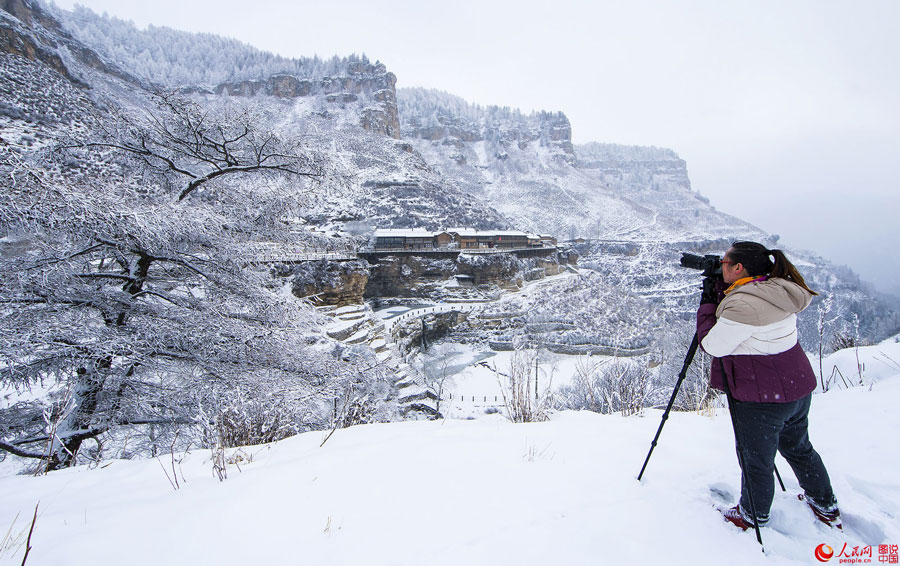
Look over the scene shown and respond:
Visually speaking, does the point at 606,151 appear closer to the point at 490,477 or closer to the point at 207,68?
the point at 207,68

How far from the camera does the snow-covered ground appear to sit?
1446mm

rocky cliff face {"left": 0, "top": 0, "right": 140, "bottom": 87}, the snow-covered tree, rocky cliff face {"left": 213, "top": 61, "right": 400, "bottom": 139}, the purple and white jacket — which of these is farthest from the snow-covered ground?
rocky cliff face {"left": 213, "top": 61, "right": 400, "bottom": 139}

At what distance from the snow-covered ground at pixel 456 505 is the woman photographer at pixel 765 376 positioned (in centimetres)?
20

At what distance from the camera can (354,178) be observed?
5191mm

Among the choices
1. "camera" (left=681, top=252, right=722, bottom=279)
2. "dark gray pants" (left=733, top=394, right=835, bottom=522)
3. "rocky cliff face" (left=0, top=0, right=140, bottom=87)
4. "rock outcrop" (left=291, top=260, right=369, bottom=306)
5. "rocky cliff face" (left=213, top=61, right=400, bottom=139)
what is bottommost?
"rock outcrop" (left=291, top=260, right=369, bottom=306)

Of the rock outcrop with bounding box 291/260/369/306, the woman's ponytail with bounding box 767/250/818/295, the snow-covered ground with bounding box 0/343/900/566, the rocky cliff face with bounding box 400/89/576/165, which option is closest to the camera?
the snow-covered ground with bounding box 0/343/900/566

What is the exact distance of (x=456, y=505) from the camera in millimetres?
1770

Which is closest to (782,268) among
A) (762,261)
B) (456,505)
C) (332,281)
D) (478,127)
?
(762,261)

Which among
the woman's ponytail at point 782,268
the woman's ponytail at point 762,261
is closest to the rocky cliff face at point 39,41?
the woman's ponytail at point 762,261

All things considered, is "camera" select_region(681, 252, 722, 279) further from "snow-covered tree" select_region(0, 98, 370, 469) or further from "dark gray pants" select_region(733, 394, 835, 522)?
"snow-covered tree" select_region(0, 98, 370, 469)

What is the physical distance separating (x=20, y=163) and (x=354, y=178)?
318 centimetres

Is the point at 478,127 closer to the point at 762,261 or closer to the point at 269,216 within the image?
the point at 269,216

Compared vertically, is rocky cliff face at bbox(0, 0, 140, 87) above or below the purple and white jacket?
above

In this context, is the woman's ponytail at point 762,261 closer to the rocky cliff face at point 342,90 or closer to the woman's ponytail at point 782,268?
the woman's ponytail at point 782,268
